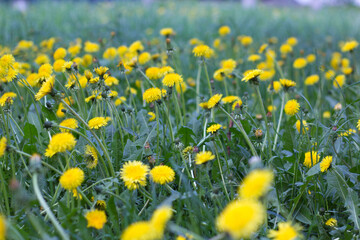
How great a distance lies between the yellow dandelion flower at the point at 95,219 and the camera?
3.92 ft

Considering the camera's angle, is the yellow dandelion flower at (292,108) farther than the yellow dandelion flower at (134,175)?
Yes

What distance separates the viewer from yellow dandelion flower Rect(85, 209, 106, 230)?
119 centimetres

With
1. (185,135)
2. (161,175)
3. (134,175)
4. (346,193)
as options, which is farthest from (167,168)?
(346,193)

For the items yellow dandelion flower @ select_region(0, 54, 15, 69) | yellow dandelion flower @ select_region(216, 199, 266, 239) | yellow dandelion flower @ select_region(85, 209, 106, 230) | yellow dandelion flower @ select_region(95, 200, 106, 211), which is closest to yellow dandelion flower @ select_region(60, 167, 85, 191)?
yellow dandelion flower @ select_region(85, 209, 106, 230)

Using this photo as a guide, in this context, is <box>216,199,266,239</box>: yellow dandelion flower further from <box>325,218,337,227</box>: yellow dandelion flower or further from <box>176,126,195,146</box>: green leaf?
<box>176,126,195,146</box>: green leaf

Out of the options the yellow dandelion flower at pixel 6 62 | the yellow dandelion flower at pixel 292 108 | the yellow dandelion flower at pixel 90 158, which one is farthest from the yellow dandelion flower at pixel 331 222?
the yellow dandelion flower at pixel 6 62

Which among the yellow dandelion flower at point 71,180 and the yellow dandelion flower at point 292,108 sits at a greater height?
the yellow dandelion flower at point 292,108

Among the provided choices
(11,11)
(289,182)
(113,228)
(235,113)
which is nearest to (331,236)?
(289,182)

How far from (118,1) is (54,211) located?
6718 mm

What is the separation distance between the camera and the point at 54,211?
4.74ft

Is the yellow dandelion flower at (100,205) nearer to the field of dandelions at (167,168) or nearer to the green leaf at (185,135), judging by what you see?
the field of dandelions at (167,168)

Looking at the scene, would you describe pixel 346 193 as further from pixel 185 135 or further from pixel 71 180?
pixel 71 180

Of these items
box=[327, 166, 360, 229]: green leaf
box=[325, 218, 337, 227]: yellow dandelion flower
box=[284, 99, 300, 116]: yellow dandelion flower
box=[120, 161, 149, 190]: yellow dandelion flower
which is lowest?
box=[325, 218, 337, 227]: yellow dandelion flower

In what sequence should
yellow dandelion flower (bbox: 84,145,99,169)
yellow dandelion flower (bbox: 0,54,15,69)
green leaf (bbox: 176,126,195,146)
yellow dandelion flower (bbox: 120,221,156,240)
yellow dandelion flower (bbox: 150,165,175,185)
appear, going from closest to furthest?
yellow dandelion flower (bbox: 120,221,156,240), yellow dandelion flower (bbox: 150,165,175,185), yellow dandelion flower (bbox: 84,145,99,169), yellow dandelion flower (bbox: 0,54,15,69), green leaf (bbox: 176,126,195,146)
